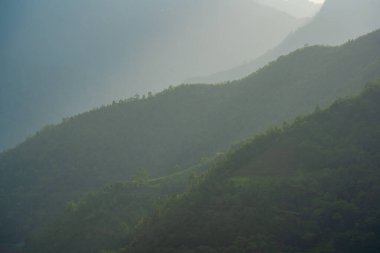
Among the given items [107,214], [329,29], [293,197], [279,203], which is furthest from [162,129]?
[329,29]

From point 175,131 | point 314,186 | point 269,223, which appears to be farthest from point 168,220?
point 175,131

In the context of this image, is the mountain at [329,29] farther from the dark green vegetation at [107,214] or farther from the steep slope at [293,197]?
the steep slope at [293,197]

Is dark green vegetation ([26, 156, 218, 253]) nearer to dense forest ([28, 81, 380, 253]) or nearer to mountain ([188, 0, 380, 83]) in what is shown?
dense forest ([28, 81, 380, 253])

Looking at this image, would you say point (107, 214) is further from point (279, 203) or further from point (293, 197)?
point (293, 197)

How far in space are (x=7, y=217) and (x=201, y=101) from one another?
35.7 metres

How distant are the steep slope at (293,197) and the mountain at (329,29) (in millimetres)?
126025

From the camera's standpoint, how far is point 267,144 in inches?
1747

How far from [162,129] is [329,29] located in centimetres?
11674

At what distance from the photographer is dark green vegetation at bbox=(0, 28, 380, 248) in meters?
66.8

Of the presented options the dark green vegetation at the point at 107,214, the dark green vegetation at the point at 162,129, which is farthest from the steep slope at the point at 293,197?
the dark green vegetation at the point at 162,129

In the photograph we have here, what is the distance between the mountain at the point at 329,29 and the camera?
171500 mm

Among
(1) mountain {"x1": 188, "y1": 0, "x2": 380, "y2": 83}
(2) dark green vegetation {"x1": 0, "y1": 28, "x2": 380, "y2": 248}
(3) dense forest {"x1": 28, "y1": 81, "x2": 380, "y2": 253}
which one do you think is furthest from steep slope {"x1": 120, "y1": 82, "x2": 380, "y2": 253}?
(1) mountain {"x1": 188, "y1": 0, "x2": 380, "y2": 83}

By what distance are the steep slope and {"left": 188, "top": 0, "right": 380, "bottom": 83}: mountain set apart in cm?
12602

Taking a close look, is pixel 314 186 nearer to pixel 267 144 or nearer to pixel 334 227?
pixel 334 227
